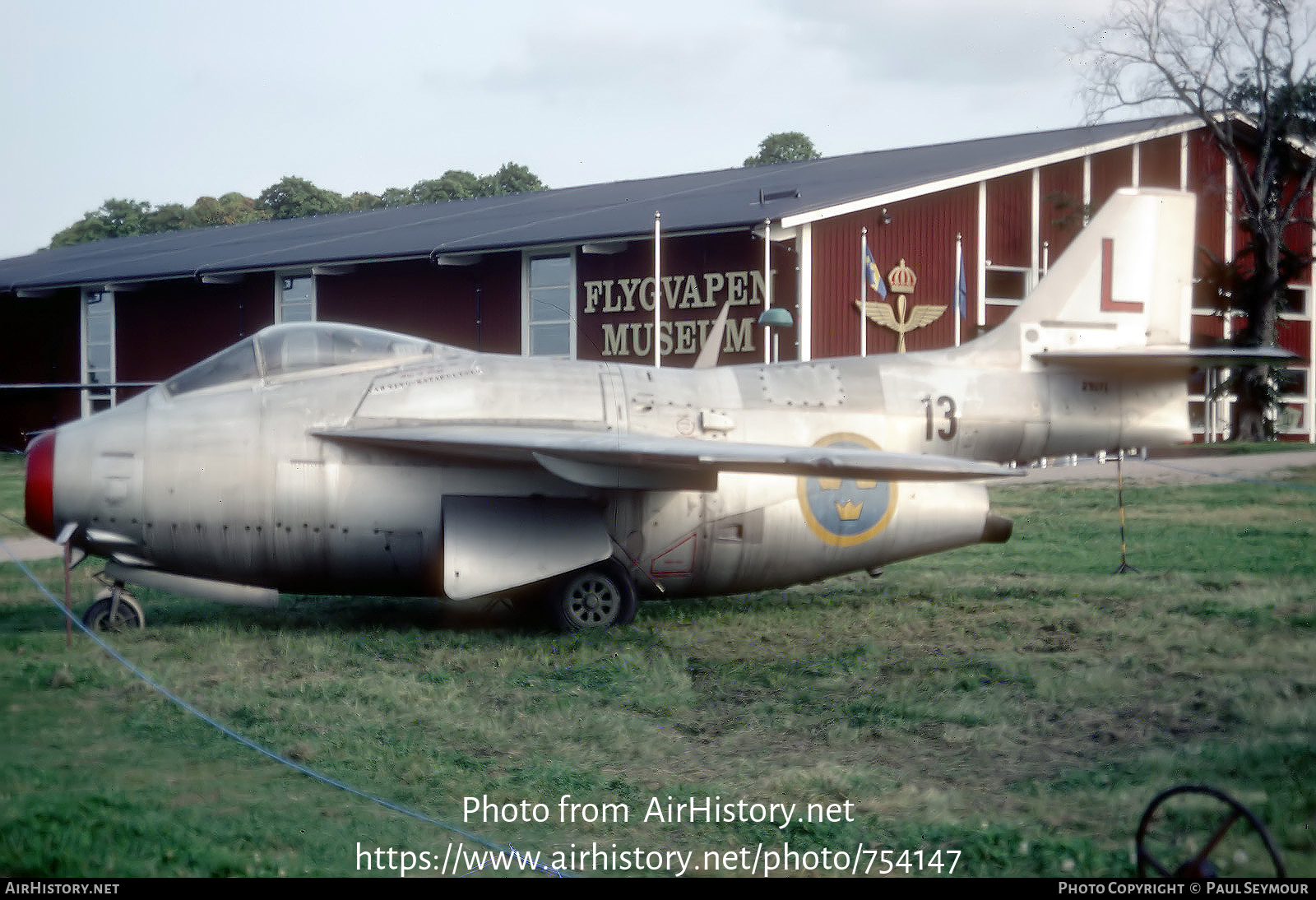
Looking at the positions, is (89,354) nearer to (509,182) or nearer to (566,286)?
(566,286)

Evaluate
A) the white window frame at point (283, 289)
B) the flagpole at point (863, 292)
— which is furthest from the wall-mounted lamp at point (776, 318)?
the white window frame at point (283, 289)

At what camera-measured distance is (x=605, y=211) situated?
93.8 ft

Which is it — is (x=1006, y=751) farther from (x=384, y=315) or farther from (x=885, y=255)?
(x=384, y=315)

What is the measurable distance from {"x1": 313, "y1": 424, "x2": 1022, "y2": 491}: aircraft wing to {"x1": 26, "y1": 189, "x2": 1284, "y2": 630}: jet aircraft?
1.3 inches

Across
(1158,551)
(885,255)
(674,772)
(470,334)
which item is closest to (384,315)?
(470,334)

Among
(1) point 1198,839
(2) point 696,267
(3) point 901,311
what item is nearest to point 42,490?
(1) point 1198,839

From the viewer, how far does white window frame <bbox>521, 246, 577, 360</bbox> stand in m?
27.0

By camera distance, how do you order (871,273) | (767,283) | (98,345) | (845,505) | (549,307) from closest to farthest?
1. (845,505)
2. (767,283)
3. (871,273)
4. (549,307)
5. (98,345)

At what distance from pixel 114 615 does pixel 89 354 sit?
27.7 metres

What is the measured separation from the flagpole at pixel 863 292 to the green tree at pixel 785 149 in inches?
2139

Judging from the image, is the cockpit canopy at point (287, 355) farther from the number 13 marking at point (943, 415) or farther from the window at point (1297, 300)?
the window at point (1297, 300)

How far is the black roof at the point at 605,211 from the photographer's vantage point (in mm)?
25031

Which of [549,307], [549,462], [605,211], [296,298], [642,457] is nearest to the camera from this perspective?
[642,457]

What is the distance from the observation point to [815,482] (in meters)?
11.0
